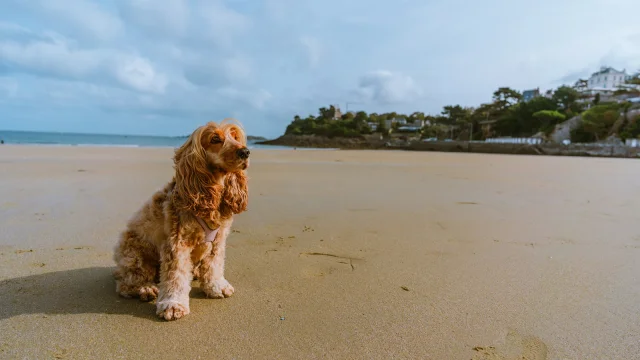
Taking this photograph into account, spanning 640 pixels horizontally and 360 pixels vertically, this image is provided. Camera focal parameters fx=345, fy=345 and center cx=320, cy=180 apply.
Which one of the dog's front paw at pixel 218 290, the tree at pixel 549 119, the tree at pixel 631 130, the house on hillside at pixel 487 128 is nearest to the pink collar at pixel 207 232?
the dog's front paw at pixel 218 290

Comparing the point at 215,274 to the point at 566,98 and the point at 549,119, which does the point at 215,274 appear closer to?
the point at 549,119

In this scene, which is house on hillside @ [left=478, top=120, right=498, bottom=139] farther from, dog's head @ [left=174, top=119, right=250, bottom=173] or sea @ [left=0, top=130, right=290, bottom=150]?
dog's head @ [left=174, top=119, right=250, bottom=173]

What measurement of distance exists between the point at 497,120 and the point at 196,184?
8718 centimetres

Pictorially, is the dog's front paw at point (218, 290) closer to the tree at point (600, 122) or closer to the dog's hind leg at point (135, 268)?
the dog's hind leg at point (135, 268)

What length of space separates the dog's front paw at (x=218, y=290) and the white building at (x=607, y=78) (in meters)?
135

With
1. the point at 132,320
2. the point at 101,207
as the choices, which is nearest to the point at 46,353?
the point at 132,320

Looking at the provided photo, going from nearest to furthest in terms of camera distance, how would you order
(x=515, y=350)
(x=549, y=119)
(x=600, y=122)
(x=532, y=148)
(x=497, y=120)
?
(x=515, y=350), (x=532, y=148), (x=600, y=122), (x=549, y=119), (x=497, y=120)

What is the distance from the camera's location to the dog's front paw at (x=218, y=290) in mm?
2941

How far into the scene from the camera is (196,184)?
270cm

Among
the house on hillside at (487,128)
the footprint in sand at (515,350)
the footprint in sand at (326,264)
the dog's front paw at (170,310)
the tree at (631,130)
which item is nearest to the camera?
the footprint in sand at (515,350)

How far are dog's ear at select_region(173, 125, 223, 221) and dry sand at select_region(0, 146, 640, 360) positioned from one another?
32.5 inches

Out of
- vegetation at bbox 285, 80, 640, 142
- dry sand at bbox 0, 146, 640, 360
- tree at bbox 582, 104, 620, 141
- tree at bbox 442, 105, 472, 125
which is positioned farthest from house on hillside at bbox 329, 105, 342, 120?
dry sand at bbox 0, 146, 640, 360

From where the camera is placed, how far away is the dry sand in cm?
224

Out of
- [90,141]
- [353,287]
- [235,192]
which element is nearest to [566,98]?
[353,287]
